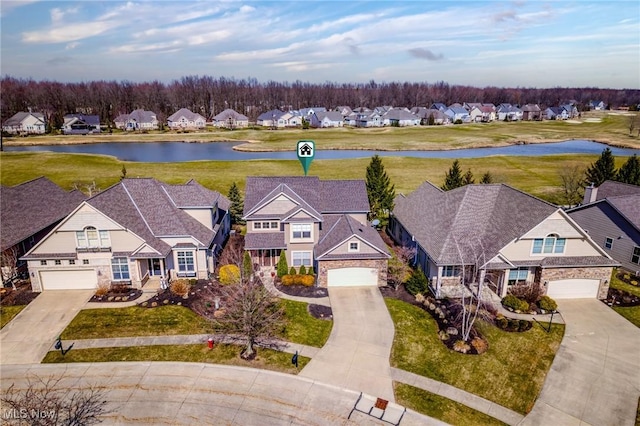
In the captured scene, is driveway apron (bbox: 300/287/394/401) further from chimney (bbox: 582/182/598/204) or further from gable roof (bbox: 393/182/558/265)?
chimney (bbox: 582/182/598/204)

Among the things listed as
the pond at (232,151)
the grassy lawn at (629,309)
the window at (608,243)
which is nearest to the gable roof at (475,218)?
the grassy lawn at (629,309)

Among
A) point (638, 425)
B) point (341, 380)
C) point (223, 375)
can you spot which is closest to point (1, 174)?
point (223, 375)

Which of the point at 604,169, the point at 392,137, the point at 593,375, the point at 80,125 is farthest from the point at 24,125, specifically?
the point at 593,375

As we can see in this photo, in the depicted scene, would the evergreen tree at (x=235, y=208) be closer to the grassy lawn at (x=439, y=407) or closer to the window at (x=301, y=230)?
the window at (x=301, y=230)

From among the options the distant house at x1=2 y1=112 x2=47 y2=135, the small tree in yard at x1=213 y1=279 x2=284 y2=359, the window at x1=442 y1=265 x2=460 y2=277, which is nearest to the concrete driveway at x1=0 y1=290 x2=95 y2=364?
the small tree in yard at x1=213 y1=279 x2=284 y2=359

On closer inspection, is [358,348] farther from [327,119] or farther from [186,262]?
[327,119]

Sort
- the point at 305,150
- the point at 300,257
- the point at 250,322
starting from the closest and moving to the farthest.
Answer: the point at 250,322 → the point at 300,257 → the point at 305,150
